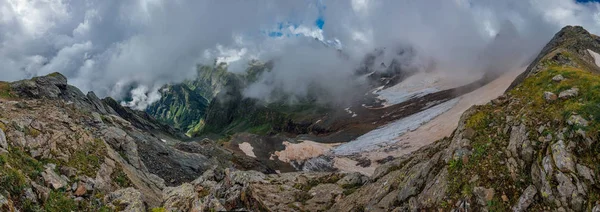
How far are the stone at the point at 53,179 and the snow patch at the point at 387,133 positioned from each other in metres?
95.1

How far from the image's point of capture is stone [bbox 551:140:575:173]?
14.8 m

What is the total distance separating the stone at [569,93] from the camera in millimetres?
18439

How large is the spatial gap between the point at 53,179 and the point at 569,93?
93.7 ft

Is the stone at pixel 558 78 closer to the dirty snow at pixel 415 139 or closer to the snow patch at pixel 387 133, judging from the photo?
the dirty snow at pixel 415 139

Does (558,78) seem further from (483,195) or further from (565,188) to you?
(483,195)

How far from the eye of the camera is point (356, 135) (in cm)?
13350

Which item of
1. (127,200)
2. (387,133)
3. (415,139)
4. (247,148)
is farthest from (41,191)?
(387,133)

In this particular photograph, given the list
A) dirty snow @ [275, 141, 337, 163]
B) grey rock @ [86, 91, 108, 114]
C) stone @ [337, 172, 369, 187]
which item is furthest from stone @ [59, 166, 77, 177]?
grey rock @ [86, 91, 108, 114]

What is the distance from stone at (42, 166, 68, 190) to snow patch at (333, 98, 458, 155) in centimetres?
9511

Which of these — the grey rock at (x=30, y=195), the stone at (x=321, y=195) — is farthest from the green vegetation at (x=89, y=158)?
the stone at (x=321, y=195)

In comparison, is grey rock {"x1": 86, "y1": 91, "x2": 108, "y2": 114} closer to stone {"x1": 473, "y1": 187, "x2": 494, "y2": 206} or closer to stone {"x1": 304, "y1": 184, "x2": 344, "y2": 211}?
stone {"x1": 304, "y1": 184, "x2": 344, "y2": 211}

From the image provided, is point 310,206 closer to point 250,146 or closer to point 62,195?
point 62,195

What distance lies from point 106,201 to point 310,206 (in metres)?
17.8

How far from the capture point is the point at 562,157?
15078mm
